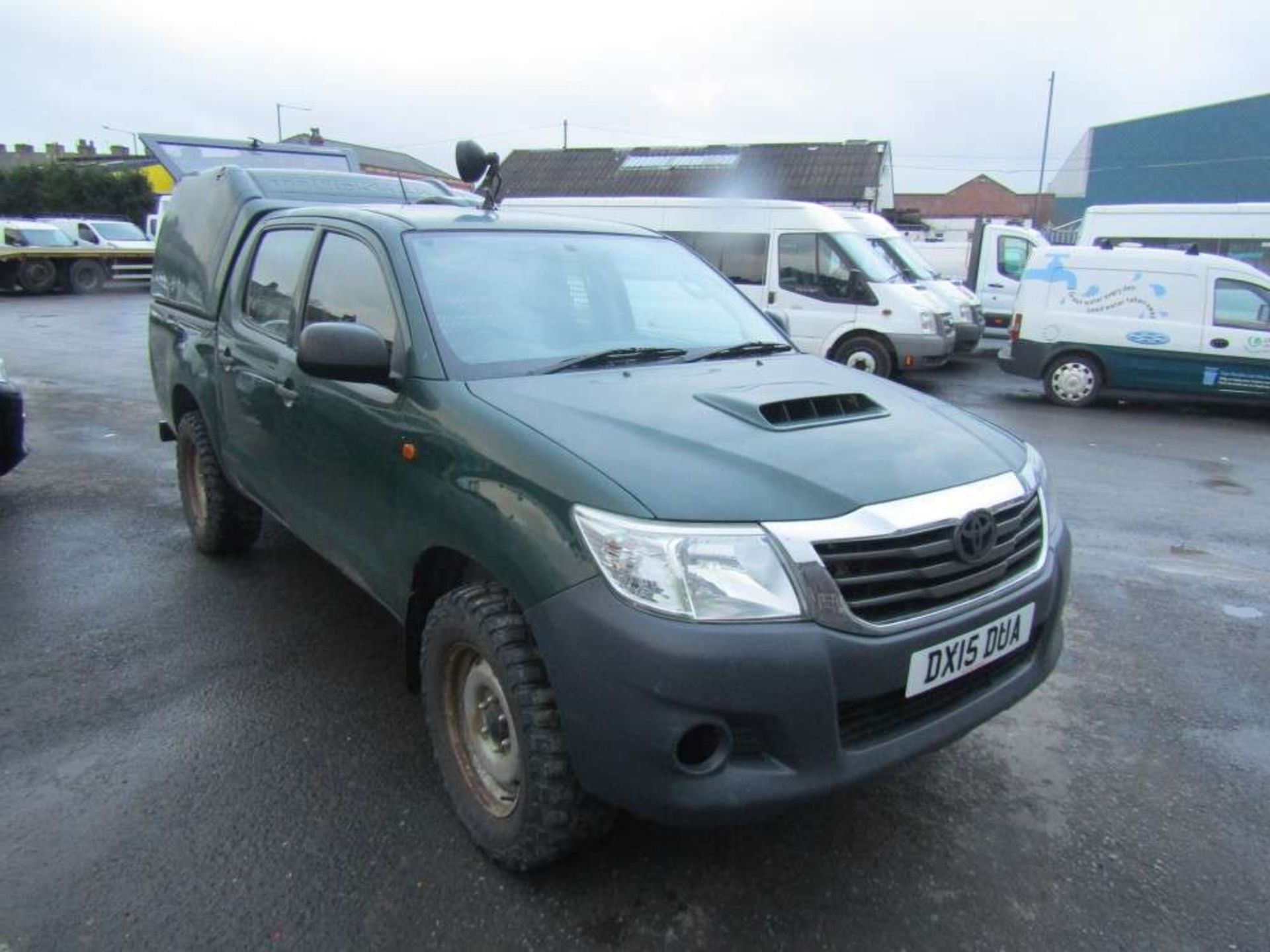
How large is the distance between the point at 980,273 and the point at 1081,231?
11.3 feet

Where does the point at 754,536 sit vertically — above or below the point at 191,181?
below

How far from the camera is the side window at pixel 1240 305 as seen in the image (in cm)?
1020

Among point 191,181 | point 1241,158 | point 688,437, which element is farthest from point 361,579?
point 1241,158

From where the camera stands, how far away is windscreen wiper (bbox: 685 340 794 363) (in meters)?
3.34

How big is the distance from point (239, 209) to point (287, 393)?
1.40 metres

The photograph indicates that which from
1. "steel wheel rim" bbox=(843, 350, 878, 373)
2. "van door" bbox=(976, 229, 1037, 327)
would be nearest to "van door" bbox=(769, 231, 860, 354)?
"steel wheel rim" bbox=(843, 350, 878, 373)

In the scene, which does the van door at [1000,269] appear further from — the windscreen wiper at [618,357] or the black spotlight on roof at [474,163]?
the windscreen wiper at [618,357]

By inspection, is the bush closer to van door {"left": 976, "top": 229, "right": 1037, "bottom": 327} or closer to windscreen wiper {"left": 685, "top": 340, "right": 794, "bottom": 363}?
van door {"left": 976, "top": 229, "right": 1037, "bottom": 327}

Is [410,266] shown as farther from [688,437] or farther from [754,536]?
[754,536]

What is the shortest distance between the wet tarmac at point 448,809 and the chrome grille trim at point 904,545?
72 centimetres

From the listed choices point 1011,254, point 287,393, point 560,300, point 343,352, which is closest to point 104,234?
point 1011,254

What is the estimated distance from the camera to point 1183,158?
1355 inches

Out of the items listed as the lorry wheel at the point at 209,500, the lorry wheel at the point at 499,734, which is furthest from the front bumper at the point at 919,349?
the lorry wheel at the point at 499,734

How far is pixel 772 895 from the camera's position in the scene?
245cm
